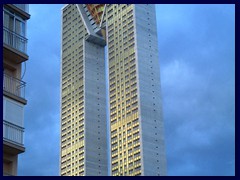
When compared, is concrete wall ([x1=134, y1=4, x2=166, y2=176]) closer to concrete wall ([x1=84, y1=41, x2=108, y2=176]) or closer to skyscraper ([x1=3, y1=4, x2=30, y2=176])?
concrete wall ([x1=84, y1=41, x2=108, y2=176])

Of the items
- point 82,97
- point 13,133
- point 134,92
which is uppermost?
point 82,97

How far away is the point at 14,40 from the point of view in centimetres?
2497

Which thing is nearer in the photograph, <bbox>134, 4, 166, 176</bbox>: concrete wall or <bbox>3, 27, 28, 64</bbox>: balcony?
<bbox>3, 27, 28, 64</bbox>: balcony

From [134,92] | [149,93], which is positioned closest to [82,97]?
[134,92]

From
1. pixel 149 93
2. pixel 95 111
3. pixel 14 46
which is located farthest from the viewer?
pixel 95 111

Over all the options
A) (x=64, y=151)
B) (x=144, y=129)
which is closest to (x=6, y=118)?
(x=144, y=129)

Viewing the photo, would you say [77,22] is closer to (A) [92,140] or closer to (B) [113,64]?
(B) [113,64]

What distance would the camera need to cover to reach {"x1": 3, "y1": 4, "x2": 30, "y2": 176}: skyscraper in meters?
22.6

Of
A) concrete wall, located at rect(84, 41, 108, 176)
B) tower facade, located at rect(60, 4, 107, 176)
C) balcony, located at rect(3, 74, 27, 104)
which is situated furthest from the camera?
tower facade, located at rect(60, 4, 107, 176)

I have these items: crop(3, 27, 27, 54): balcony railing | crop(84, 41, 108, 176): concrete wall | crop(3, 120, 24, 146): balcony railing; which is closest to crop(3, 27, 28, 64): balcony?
crop(3, 27, 27, 54): balcony railing

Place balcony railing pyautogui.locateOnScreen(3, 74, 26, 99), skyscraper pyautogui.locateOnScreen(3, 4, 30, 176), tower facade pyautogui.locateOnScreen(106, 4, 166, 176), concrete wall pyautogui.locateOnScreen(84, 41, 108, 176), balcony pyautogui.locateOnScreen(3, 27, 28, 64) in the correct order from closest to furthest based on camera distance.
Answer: skyscraper pyautogui.locateOnScreen(3, 4, 30, 176) → balcony railing pyautogui.locateOnScreen(3, 74, 26, 99) → balcony pyautogui.locateOnScreen(3, 27, 28, 64) → tower facade pyautogui.locateOnScreen(106, 4, 166, 176) → concrete wall pyautogui.locateOnScreen(84, 41, 108, 176)

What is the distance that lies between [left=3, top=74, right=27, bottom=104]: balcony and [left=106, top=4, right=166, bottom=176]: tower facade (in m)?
119

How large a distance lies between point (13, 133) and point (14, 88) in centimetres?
236

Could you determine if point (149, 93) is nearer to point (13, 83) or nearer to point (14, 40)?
point (14, 40)
